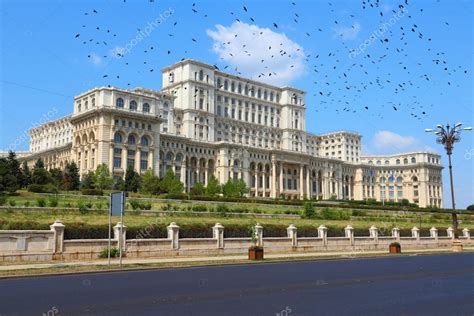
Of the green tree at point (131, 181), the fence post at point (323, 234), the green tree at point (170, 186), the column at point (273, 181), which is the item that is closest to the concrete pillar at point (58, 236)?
the fence post at point (323, 234)

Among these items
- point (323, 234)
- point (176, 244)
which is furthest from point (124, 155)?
point (176, 244)

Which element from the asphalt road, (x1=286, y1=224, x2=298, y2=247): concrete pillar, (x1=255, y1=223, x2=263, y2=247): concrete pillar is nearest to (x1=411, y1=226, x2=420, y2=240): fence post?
(x1=286, y1=224, x2=298, y2=247): concrete pillar

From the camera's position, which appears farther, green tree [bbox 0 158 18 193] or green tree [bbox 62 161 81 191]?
green tree [bbox 62 161 81 191]

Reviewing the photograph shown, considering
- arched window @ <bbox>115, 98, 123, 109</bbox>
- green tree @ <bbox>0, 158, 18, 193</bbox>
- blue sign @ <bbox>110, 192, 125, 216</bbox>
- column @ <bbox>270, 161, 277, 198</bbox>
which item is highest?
arched window @ <bbox>115, 98, 123, 109</bbox>

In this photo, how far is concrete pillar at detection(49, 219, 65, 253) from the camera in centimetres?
2386

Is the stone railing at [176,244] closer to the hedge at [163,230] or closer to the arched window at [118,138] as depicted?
the hedge at [163,230]

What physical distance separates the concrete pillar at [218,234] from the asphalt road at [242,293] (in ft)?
33.8

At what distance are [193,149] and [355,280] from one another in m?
100

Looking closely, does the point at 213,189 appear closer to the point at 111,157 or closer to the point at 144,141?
the point at 144,141

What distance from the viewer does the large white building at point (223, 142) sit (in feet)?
321

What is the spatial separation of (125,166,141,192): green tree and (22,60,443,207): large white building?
7.90 meters

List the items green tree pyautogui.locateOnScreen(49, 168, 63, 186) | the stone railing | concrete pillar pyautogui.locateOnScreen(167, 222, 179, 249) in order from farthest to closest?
1. green tree pyautogui.locateOnScreen(49, 168, 63, 186)
2. concrete pillar pyautogui.locateOnScreen(167, 222, 179, 249)
3. the stone railing

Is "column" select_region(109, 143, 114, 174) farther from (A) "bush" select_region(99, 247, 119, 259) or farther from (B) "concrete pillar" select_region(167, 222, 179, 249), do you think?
(A) "bush" select_region(99, 247, 119, 259)

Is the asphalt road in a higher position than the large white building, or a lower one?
lower
